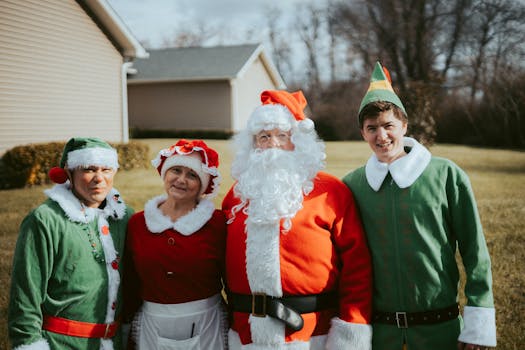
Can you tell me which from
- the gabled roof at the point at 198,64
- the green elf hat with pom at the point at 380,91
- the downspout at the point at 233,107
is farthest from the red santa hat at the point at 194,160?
the gabled roof at the point at 198,64

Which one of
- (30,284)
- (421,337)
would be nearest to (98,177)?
(30,284)

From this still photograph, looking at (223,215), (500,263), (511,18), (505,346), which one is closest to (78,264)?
(223,215)

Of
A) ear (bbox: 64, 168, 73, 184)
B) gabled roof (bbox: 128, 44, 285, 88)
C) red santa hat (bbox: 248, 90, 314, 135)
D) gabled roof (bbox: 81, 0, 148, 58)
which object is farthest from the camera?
gabled roof (bbox: 128, 44, 285, 88)

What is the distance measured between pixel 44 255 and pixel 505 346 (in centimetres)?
346

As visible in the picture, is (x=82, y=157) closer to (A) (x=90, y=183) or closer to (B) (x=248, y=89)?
(A) (x=90, y=183)

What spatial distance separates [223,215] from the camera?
2947 millimetres

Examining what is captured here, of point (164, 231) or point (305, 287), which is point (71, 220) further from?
point (305, 287)

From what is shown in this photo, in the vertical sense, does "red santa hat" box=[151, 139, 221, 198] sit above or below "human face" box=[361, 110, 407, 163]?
below

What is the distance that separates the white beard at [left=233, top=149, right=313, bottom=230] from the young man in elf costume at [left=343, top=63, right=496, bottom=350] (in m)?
0.44

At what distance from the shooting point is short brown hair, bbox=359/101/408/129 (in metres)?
2.59

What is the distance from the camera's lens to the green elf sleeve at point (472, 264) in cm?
239

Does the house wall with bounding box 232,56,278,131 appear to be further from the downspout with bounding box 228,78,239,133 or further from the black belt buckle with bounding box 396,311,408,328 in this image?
the black belt buckle with bounding box 396,311,408,328

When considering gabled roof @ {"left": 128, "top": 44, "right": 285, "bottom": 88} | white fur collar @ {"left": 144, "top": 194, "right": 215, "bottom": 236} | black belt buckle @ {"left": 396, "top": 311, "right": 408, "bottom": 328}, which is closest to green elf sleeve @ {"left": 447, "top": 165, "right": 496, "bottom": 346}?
black belt buckle @ {"left": 396, "top": 311, "right": 408, "bottom": 328}

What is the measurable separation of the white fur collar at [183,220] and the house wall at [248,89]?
19.4 metres
